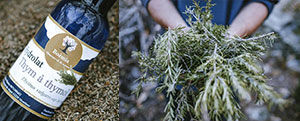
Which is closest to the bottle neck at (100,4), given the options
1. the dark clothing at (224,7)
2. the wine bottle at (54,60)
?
the wine bottle at (54,60)

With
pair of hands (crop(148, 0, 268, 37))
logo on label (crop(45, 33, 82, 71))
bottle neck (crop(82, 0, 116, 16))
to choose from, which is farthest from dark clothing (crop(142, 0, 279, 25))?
logo on label (crop(45, 33, 82, 71))

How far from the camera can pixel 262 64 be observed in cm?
105

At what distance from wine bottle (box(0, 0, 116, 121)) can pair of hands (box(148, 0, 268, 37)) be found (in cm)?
15

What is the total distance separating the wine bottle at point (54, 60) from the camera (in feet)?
1.66

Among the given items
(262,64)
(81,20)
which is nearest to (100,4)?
(81,20)

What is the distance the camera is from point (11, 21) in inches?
31.0

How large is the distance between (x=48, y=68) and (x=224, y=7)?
19.5 inches

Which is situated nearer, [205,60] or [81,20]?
[205,60]

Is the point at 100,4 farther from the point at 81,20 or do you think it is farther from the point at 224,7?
the point at 224,7

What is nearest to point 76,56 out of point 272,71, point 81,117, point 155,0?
point 81,117

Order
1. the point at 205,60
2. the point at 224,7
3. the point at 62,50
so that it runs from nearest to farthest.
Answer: the point at 205,60 < the point at 62,50 < the point at 224,7

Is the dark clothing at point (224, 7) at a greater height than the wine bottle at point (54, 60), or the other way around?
the dark clothing at point (224, 7)

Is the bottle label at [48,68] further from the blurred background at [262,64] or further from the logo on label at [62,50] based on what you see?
the blurred background at [262,64]

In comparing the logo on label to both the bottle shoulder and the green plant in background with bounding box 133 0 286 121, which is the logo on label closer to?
the bottle shoulder
